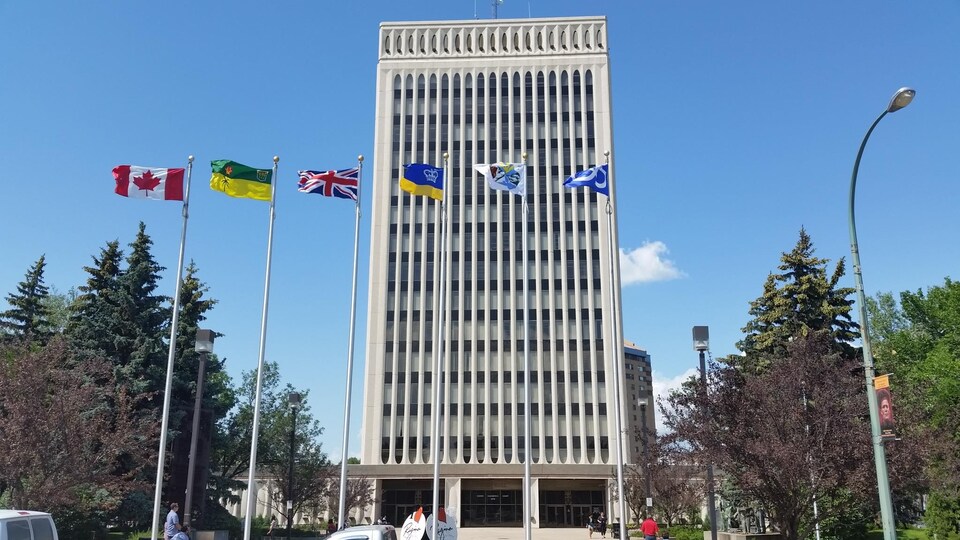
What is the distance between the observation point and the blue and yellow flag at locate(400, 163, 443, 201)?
26078mm

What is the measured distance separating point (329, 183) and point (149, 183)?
226 inches

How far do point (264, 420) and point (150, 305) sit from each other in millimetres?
18650

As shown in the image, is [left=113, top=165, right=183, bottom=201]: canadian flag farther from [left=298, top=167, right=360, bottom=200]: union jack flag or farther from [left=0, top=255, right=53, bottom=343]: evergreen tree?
[left=0, top=255, right=53, bottom=343]: evergreen tree

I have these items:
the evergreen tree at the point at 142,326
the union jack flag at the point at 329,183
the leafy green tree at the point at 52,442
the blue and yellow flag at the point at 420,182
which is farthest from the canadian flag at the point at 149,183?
the evergreen tree at the point at 142,326

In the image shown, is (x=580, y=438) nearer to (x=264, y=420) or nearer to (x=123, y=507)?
(x=264, y=420)

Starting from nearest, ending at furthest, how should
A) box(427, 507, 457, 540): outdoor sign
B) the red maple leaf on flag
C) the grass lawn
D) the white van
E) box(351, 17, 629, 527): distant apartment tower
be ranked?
the white van, box(427, 507, 457, 540): outdoor sign, the red maple leaf on flag, the grass lawn, box(351, 17, 629, 527): distant apartment tower

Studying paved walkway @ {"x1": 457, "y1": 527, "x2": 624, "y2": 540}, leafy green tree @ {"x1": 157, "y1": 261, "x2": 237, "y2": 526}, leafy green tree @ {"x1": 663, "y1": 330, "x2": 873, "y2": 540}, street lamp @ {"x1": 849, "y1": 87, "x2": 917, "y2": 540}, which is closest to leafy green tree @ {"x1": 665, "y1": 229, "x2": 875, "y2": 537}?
leafy green tree @ {"x1": 663, "y1": 330, "x2": 873, "y2": 540}

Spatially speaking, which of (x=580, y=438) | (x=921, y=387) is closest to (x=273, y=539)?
(x=580, y=438)

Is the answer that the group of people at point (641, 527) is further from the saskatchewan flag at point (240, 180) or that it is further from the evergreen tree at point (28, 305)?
the evergreen tree at point (28, 305)

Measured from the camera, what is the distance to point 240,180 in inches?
967

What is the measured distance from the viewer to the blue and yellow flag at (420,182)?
2608cm

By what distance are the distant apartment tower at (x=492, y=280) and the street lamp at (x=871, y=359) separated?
148 feet

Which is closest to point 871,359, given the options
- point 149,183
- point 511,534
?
point 149,183

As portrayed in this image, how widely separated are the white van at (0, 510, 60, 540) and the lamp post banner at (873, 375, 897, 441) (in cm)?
1737
